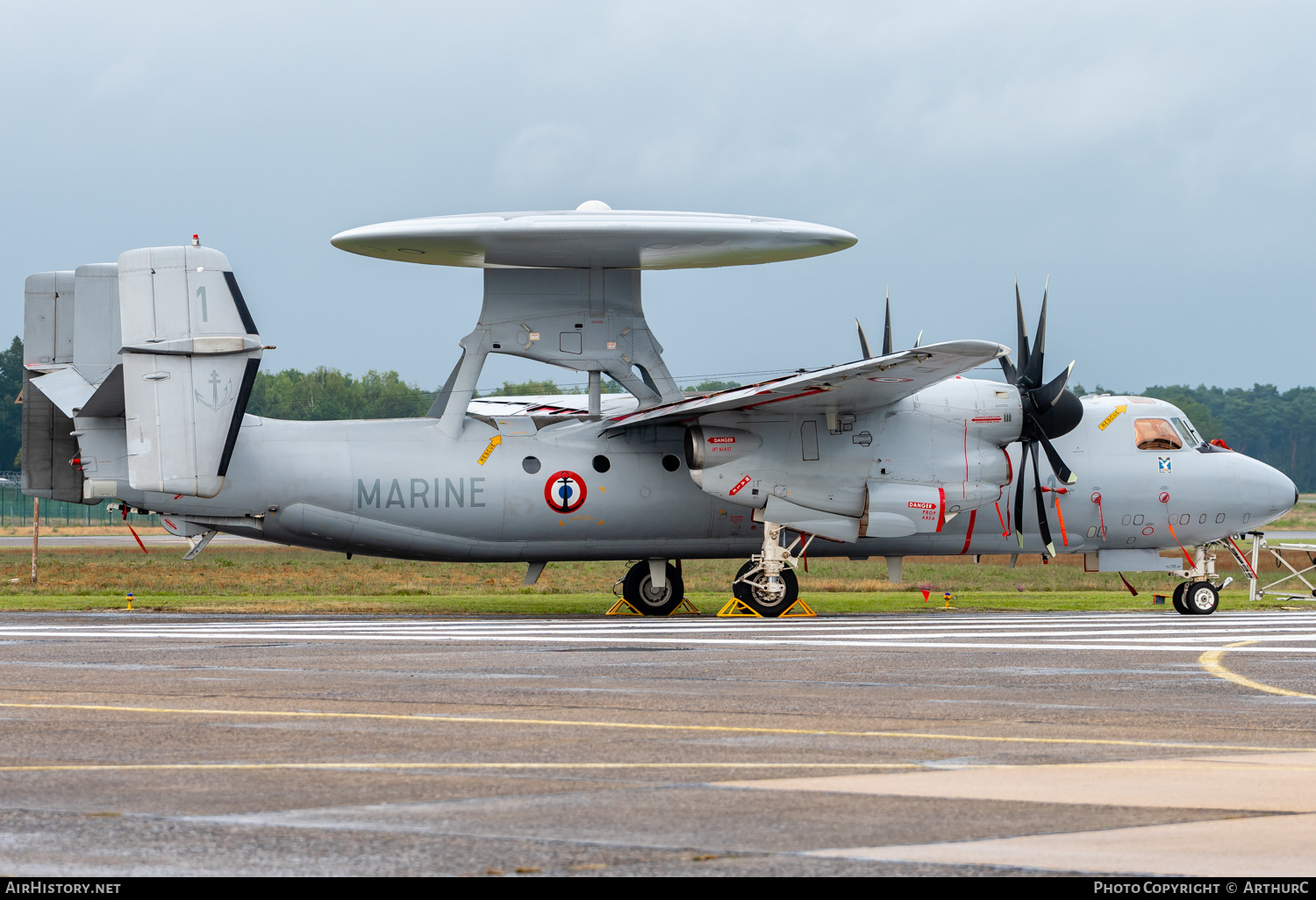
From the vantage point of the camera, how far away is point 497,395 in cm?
3100

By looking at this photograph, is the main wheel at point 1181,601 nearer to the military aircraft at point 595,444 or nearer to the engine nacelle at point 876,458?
the military aircraft at point 595,444

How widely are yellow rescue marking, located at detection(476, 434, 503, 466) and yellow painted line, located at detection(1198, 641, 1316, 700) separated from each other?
Answer: 1226 cm

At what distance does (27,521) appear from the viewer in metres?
86.4

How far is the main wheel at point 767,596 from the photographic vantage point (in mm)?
24453

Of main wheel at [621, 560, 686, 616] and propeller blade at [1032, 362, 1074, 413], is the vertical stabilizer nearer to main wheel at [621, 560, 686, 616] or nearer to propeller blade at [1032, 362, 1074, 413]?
main wheel at [621, 560, 686, 616]

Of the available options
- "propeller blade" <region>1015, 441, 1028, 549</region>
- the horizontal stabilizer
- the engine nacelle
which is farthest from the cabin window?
the horizontal stabilizer

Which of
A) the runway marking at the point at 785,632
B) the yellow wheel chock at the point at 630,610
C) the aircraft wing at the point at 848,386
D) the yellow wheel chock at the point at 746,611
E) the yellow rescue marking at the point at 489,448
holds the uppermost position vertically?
the aircraft wing at the point at 848,386

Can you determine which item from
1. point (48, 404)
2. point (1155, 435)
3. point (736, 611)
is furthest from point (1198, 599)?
point (48, 404)

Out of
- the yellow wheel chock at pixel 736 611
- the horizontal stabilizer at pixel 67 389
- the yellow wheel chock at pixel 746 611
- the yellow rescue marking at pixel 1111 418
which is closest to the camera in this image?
the horizontal stabilizer at pixel 67 389

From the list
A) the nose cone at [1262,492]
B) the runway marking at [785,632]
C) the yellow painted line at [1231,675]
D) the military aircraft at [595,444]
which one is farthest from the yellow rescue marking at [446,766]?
the nose cone at [1262,492]

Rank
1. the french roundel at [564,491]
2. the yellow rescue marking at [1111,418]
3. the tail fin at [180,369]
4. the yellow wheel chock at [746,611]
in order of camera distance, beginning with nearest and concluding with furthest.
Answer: the tail fin at [180,369]
the french roundel at [564,491]
the yellow wheel chock at [746,611]
the yellow rescue marking at [1111,418]

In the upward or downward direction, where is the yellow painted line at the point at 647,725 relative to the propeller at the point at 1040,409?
downward

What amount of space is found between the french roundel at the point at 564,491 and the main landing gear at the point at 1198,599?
1058 centimetres
